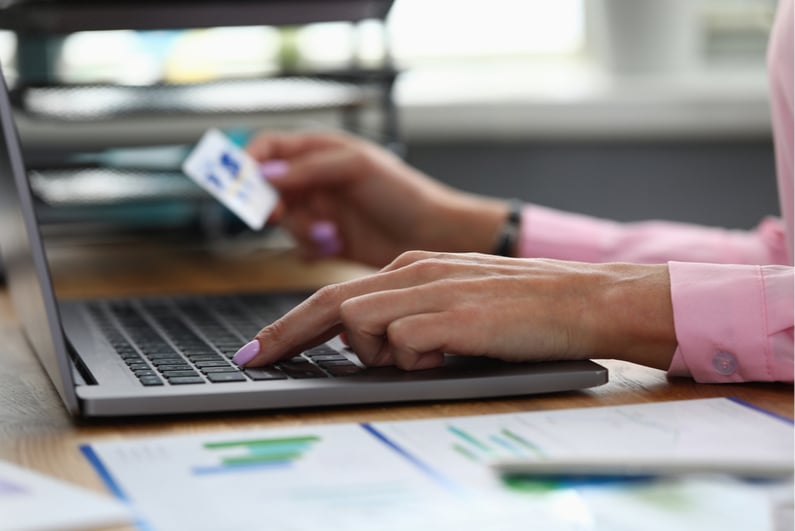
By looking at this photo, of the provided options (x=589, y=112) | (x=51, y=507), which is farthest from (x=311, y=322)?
(x=589, y=112)

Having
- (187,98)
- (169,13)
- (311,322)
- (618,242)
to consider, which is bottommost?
(618,242)

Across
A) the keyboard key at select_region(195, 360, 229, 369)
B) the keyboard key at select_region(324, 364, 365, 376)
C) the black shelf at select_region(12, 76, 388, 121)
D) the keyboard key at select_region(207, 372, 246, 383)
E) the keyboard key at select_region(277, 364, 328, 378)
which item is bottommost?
the keyboard key at select_region(324, 364, 365, 376)

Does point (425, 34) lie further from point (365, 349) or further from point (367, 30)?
point (365, 349)

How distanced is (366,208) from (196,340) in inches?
23.4

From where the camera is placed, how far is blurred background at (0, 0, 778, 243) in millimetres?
1382

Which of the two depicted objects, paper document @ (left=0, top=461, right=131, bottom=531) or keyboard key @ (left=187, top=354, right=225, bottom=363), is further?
keyboard key @ (left=187, top=354, right=225, bottom=363)

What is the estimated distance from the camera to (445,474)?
1.83 feet

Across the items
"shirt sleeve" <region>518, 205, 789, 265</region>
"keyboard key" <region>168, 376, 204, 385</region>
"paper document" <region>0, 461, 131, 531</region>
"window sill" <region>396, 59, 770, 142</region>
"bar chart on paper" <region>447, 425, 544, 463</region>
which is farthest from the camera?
"window sill" <region>396, 59, 770, 142</region>

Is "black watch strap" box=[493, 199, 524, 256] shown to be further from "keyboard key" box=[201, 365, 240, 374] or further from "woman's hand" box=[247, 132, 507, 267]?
"keyboard key" box=[201, 365, 240, 374]

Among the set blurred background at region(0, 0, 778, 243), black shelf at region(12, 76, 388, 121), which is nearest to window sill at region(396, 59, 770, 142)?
blurred background at region(0, 0, 778, 243)

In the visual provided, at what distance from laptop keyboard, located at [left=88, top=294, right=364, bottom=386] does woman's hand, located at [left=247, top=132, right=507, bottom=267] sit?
31 cm

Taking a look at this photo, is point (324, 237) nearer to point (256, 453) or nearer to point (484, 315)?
point (484, 315)

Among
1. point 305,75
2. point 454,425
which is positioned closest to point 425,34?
point 305,75

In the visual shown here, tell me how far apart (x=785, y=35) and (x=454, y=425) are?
576mm
